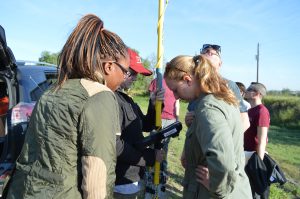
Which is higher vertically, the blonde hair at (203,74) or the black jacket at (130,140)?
the blonde hair at (203,74)

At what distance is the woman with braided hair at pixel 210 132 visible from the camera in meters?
1.94

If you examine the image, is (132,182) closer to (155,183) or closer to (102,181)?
(155,183)

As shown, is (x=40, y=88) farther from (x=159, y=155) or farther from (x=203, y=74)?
(x=203, y=74)

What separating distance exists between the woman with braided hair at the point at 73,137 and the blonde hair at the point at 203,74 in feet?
2.43

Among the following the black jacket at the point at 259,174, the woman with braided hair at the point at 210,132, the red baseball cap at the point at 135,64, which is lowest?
the black jacket at the point at 259,174

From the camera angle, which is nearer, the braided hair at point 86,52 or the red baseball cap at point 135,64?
the braided hair at point 86,52

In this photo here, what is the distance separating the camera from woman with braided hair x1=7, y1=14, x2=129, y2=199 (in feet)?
4.83

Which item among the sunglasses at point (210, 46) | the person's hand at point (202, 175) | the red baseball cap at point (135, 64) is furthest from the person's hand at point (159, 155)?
the sunglasses at point (210, 46)

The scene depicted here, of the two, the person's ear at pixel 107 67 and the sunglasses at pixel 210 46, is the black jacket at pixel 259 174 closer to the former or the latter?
the sunglasses at pixel 210 46

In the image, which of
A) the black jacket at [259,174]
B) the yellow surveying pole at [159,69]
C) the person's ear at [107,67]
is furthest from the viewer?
the black jacket at [259,174]

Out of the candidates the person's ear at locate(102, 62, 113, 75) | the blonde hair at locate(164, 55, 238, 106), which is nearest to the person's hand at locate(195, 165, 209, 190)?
the blonde hair at locate(164, 55, 238, 106)

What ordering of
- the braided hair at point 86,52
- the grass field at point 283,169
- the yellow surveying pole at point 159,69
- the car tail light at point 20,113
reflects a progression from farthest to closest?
the grass field at point 283,169 < the yellow surveying pole at point 159,69 < the car tail light at point 20,113 < the braided hair at point 86,52

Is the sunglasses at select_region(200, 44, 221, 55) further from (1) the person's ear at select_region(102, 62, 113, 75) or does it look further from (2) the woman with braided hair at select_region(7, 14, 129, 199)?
(2) the woman with braided hair at select_region(7, 14, 129, 199)

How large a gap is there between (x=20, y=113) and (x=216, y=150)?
5.59 ft
